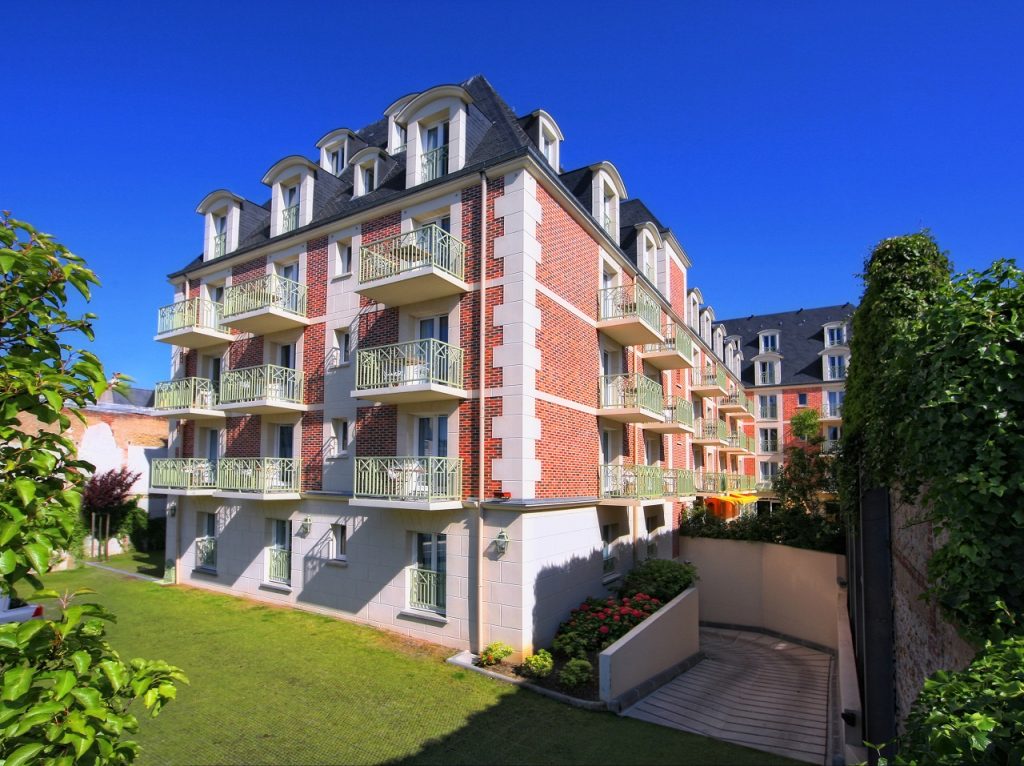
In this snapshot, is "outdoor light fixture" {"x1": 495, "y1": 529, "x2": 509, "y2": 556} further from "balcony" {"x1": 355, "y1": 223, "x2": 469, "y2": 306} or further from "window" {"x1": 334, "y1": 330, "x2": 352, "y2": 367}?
"window" {"x1": 334, "y1": 330, "x2": 352, "y2": 367}

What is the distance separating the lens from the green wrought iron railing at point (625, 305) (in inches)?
610

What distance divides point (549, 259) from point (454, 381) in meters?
3.60

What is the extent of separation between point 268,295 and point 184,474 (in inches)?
241

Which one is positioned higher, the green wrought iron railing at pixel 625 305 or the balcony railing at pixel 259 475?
the green wrought iron railing at pixel 625 305

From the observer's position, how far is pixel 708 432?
85.6 feet

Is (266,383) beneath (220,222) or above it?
beneath

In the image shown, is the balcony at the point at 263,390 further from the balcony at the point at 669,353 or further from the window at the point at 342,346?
the balcony at the point at 669,353

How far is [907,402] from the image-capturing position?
4.69 meters

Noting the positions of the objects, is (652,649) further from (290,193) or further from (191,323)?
(191,323)

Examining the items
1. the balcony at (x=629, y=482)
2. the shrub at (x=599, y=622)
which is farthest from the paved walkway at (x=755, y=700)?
the balcony at (x=629, y=482)

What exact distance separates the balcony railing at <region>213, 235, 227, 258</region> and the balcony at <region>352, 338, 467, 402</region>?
8914 mm

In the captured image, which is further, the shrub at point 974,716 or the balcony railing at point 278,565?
the balcony railing at point 278,565

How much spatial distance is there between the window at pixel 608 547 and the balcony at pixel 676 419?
413cm

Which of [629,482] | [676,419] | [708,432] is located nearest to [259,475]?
[629,482]
